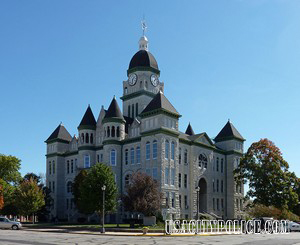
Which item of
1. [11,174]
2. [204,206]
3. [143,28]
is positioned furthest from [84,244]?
[143,28]

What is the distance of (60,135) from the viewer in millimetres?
79750

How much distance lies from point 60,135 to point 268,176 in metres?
40.4

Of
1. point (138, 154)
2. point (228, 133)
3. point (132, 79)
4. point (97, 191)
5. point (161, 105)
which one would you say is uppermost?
point (132, 79)

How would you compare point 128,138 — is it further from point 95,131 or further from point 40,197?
point 40,197

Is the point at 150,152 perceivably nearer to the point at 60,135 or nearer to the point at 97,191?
the point at 97,191

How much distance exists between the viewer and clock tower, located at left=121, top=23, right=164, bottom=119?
73.6 m

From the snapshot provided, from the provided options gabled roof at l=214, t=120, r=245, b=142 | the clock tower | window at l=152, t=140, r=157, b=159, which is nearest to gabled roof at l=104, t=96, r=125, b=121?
the clock tower

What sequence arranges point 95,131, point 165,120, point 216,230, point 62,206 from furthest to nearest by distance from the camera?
1. point 62,206
2. point 95,131
3. point 165,120
4. point 216,230

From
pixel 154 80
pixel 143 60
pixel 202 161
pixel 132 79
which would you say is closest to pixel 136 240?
pixel 202 161

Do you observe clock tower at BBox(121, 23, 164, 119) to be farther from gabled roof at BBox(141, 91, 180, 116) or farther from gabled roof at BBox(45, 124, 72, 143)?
gabled roof at BBox(45, 124, 72, 143)

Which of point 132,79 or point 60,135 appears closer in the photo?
point 132,79

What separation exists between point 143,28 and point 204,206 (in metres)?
37.9

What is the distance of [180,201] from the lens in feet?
206

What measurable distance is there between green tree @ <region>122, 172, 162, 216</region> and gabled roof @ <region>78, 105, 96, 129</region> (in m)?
23.6
